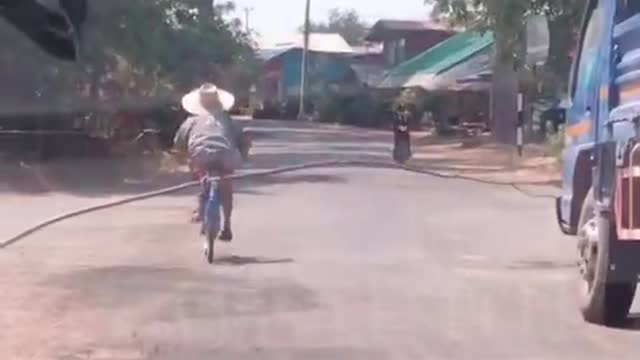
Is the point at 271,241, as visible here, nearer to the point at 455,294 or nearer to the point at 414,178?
the point at 455,294

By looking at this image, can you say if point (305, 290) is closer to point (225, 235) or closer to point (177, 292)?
point (177, 292)

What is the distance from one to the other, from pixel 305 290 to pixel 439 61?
169 feet

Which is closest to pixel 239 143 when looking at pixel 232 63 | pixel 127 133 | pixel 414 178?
pixel 414 178

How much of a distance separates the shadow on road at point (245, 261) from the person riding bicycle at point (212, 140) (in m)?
0.60

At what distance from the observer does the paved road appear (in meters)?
11.1

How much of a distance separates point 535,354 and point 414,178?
21.8 metres

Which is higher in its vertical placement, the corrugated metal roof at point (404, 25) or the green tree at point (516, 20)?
the corrugated metal roof at point (404, 25)

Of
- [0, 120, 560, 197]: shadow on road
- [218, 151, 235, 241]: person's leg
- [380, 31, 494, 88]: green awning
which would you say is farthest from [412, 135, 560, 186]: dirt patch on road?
[218, 151, 235, 241]: person's leg

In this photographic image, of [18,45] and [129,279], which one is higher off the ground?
[18,45]

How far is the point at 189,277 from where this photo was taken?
49.0 ft

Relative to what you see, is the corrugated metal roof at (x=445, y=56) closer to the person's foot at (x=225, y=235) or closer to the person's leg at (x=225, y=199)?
the person's foot at (x=225, y=235)

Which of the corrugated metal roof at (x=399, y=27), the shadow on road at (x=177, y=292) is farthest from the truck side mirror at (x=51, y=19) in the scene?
the corrugated metal roof at (x=399, y=27)

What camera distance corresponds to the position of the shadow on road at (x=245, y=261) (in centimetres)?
1608

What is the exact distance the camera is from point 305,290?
13.9 meters
